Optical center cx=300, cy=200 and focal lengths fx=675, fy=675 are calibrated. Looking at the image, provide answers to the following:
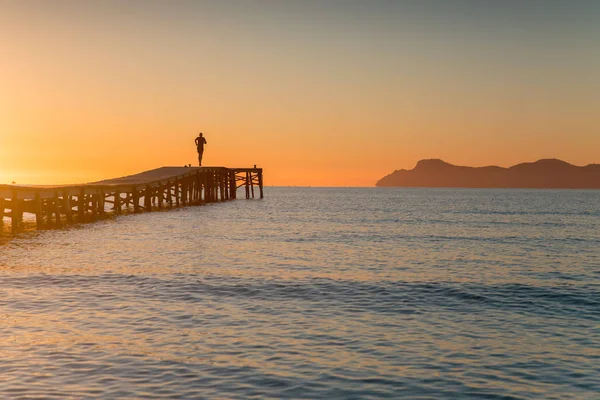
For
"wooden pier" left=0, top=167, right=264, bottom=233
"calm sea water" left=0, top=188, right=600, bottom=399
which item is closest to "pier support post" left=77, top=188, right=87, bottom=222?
"wooden pier" left=0, top=167, right=264, bottom=233

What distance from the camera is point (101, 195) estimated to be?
3953cm

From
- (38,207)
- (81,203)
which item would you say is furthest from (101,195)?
(38,207)

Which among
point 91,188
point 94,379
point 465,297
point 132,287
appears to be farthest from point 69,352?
point 91,188

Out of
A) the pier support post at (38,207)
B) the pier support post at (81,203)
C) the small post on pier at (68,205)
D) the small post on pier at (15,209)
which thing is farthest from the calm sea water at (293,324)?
the pier support post at (81,203)

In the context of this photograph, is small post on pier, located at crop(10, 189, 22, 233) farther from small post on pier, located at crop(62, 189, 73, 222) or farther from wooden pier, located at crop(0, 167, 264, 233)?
small post on pier, located at crop(62, 189, 73, 222)

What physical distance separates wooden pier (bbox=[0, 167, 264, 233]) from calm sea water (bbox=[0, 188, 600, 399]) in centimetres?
764

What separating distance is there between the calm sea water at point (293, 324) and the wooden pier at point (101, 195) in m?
7.64

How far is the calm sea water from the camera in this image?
8.32 m

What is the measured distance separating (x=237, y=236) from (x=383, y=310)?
17.8 meters

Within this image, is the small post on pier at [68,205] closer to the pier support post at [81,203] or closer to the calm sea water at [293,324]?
the pier support post at [81,203]

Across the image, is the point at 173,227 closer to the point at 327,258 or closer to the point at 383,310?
the point at 327,258

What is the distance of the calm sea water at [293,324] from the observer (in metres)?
8.32

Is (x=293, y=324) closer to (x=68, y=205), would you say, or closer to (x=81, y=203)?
(x=68, y=205)

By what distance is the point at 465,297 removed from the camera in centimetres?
1509
